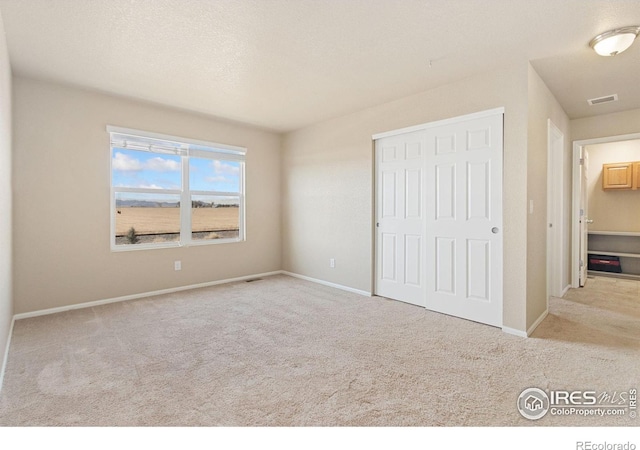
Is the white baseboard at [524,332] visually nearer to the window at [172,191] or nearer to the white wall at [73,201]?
the window at [172,191]

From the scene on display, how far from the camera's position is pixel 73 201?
3.58 metres

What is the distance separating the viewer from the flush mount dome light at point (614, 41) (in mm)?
2277

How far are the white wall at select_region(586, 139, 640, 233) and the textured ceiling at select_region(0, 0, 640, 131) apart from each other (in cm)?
227

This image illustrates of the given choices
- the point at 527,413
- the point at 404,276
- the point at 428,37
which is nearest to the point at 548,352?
the point at 527,413

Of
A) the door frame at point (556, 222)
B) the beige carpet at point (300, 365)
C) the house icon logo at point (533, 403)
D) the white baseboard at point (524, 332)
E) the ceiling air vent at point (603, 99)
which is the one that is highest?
the ceiling air vent at point (603, 99)

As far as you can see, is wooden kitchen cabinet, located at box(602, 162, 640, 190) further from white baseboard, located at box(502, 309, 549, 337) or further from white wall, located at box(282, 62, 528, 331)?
white wall, located at box(282, 62, 528, 331)

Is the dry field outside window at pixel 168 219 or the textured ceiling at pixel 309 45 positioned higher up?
the textured ceiling at pixel 309 45

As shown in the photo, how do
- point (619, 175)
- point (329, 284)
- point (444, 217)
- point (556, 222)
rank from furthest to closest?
point (619, 175), point (329, 284), point (556, 222), point (444, 217)

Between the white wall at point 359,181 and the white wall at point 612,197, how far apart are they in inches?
155

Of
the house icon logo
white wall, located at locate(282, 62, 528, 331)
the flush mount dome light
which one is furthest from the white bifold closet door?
the house icon logo

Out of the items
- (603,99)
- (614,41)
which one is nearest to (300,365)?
(614,41)

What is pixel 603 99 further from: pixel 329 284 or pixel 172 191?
pixel 172 191

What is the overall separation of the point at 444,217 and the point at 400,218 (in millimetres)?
586

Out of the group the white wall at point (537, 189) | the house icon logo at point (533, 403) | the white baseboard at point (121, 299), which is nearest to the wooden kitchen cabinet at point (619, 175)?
the white wall at point (537, 189)
